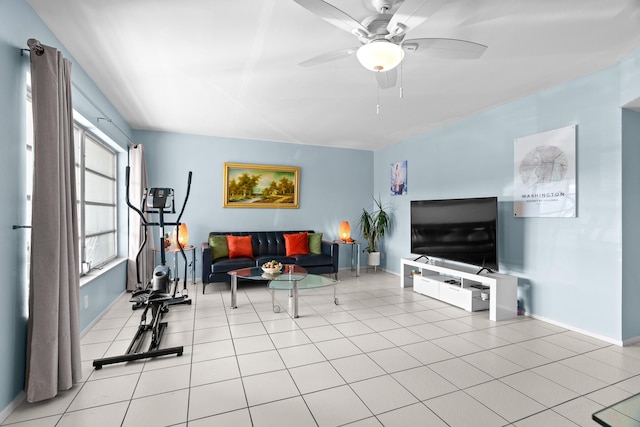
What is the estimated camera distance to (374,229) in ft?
21.7

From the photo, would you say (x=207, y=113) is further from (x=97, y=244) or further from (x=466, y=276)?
(x=466, y=276)

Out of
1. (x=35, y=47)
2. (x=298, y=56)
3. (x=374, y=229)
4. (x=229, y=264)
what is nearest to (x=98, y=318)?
(x=229, y=264)

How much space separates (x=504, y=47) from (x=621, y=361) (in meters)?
2.84

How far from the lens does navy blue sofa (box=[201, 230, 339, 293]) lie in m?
4.86

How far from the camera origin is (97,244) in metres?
4.11

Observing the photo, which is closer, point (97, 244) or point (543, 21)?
point (543, 21)

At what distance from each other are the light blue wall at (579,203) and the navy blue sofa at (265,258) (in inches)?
96.4

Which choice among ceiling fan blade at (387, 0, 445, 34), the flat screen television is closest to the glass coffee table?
the flat screen television

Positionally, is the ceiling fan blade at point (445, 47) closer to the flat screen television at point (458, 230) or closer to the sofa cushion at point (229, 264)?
the flat screen television at point (458, 230)

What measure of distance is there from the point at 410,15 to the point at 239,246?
4.30 meters

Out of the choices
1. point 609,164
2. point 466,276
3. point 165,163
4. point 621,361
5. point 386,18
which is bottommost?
point 621,361

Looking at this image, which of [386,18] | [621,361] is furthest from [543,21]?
[621,361]

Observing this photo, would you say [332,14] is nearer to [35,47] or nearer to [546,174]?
[35,47]

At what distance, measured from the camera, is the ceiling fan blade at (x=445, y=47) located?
209cm
